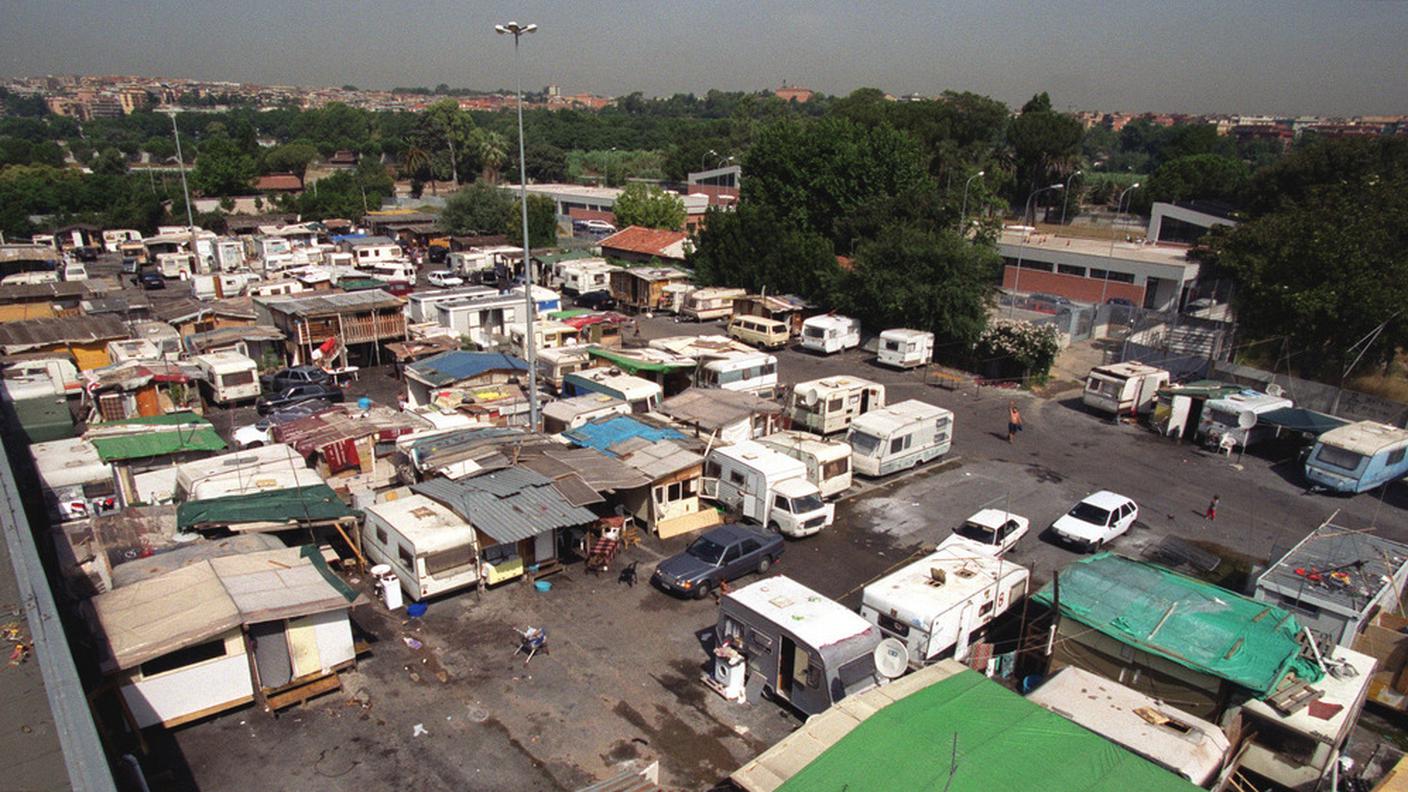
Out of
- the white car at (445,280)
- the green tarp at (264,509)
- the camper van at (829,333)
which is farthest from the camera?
the white car at (445,280)

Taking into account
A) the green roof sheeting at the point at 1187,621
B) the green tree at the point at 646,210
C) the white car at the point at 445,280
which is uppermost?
the green tree at the point at 646,210

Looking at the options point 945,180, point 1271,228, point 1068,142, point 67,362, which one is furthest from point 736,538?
point 1068,142

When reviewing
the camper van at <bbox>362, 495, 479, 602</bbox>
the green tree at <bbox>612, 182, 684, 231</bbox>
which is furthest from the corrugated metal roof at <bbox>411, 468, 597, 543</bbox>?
the green tree at <bbox>612, 182, 684, 231</bbox>

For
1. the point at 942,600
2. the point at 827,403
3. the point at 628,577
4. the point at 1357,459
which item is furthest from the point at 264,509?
the point at 1357,459

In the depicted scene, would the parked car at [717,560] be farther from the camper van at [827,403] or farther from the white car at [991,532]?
the camper van at [827,403]

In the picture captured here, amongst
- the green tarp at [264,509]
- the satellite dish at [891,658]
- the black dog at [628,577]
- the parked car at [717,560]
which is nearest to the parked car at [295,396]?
the green tarp at [264,509]

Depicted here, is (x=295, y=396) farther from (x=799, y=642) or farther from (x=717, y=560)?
(x=799, y=642)

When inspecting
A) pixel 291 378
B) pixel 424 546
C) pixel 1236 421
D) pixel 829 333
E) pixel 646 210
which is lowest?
pixel 291 378
